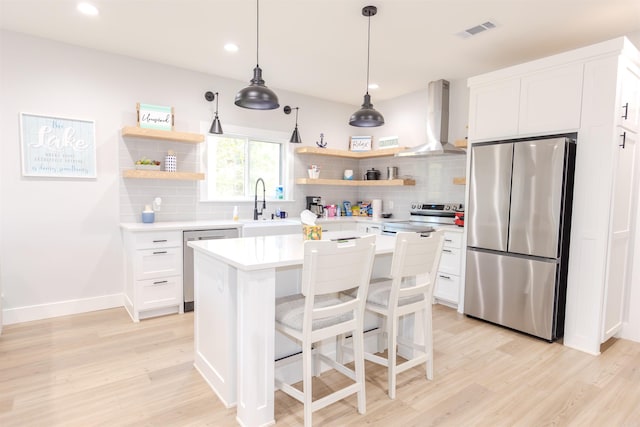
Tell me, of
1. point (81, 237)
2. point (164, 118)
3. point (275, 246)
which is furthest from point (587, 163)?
point (81, 237)

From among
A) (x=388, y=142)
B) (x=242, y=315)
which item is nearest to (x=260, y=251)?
(x=242, y=315)

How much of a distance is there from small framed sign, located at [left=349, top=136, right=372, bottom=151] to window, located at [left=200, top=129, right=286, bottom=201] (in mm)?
1204

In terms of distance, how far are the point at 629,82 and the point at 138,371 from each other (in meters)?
4.42

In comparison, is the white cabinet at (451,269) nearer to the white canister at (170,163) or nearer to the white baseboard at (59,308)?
the white canister at (170,163)

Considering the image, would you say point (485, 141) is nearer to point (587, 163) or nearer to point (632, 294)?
point (587, 163)

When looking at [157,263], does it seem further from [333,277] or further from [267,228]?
[333,277]

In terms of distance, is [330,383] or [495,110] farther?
[495,110]

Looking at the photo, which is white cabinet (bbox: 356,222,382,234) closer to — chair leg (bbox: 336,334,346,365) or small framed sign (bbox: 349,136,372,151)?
small framed sign (bbox: 349,136,372,151)

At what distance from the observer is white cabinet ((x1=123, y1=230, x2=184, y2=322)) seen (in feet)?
11.5

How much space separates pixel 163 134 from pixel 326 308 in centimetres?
291

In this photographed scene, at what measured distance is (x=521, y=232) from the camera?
3.17 meters

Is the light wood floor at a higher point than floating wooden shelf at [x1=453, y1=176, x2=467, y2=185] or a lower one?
lower

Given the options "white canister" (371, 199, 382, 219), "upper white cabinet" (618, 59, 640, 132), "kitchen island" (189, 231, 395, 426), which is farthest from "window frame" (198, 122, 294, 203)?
"upper white cabinet" (618, 59, 640, 132)

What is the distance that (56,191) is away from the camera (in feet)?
11.7
